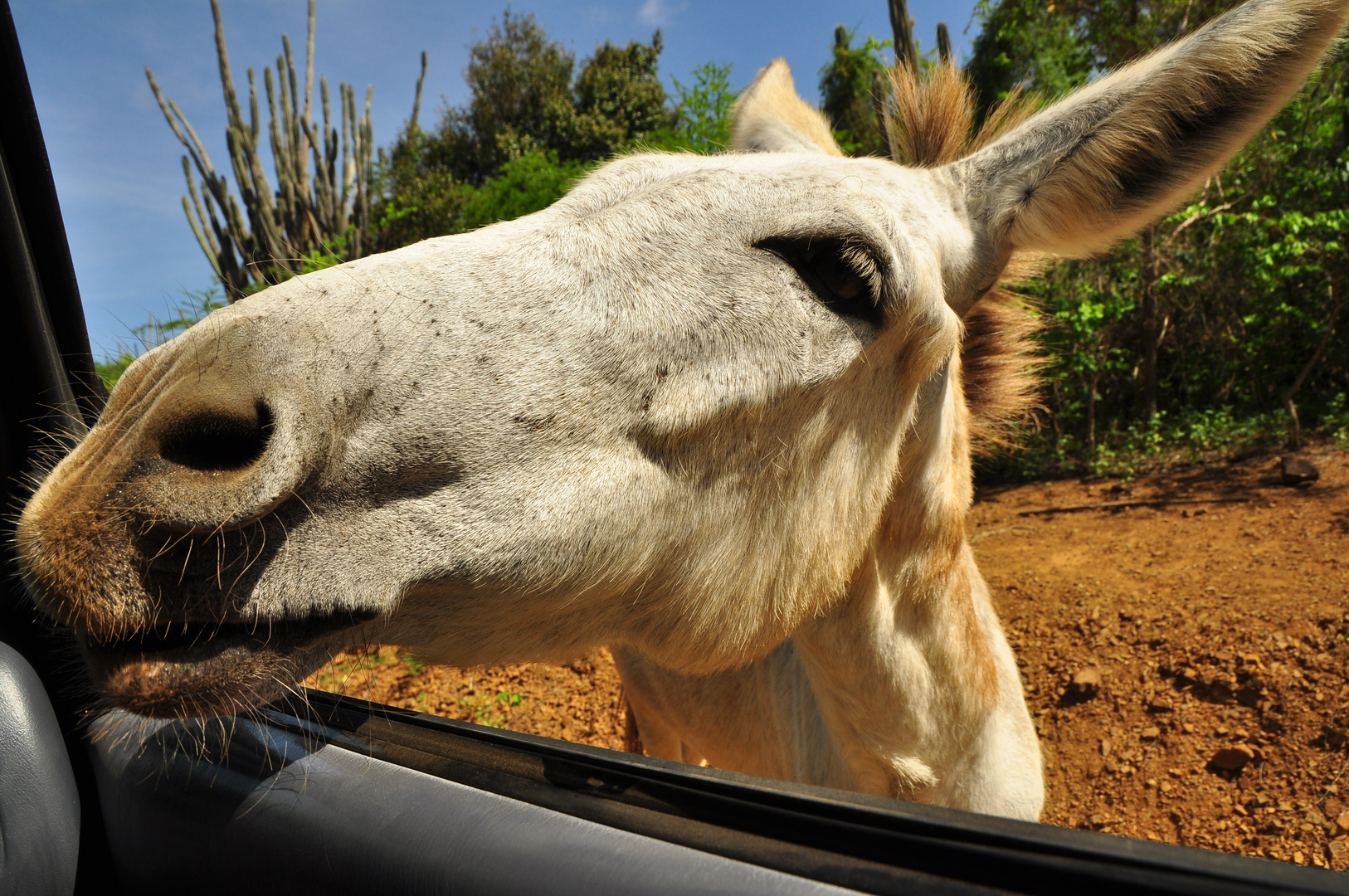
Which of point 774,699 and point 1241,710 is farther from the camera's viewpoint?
point 1241,710

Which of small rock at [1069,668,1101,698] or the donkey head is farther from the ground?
the donkey head

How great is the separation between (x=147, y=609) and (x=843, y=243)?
53.2 inches

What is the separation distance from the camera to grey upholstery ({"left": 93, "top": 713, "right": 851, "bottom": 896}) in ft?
2.62

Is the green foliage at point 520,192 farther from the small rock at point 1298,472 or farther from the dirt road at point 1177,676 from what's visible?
the small rock at point 1298,472

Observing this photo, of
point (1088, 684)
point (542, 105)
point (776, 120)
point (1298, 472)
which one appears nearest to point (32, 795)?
point (776, 120)

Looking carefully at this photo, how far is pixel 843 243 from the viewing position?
1459 mm

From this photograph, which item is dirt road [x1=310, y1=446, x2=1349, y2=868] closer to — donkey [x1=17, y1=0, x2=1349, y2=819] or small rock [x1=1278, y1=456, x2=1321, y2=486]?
small rock [x1=1278, y1=456, x2=1321, y2=486]

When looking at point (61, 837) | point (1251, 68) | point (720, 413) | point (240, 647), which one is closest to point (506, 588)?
point (240, 647)

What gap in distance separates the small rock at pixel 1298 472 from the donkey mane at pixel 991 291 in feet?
13.3

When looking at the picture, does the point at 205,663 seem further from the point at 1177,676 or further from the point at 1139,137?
the point at 1177,676

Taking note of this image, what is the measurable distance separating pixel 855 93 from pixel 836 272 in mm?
18452

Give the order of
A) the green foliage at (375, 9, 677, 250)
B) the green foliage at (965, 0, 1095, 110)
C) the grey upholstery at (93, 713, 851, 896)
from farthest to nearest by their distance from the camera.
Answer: the green foliage at (375, 9, 677, 250), the green foliage at (965, 0, 1095, 110), the grey upholstery at (93, 713, 851, 896)

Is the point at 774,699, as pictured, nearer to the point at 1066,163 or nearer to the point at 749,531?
the point at 749,531

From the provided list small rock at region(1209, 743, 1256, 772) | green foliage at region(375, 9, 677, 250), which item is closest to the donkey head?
small rock at region(1209, 743, 1256, 772)
